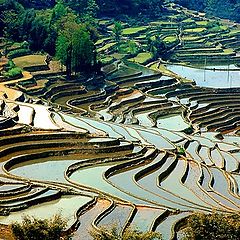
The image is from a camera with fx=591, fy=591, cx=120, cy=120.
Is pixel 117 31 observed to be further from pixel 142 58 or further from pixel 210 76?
pixel 210 76

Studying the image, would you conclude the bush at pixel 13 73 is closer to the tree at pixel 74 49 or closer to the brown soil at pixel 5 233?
the tree at pixel 74 49

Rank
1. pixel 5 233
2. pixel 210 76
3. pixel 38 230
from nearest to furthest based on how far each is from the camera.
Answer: pixel 38 230
pixel 5 233
pixel 210 76

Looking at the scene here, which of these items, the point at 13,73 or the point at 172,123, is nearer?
the point at 172,123

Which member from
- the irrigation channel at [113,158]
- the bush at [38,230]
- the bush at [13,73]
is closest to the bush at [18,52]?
the irrigation channel at [113,158]

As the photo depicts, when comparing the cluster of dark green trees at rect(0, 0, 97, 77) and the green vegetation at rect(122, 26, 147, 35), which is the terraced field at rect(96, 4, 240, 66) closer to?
the green vegetation at rect(122, 26, 147, 35)

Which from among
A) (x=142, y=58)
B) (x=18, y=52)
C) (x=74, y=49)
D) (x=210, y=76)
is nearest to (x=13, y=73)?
(x=74, y=49)

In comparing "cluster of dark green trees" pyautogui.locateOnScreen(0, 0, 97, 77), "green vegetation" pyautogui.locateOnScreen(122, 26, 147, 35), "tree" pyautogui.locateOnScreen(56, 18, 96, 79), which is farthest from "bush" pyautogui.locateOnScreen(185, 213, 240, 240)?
"green vegetation" pyautogui.locateOnScreen(122, 26, 147, 35)

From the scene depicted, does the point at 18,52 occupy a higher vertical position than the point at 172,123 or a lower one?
higher
